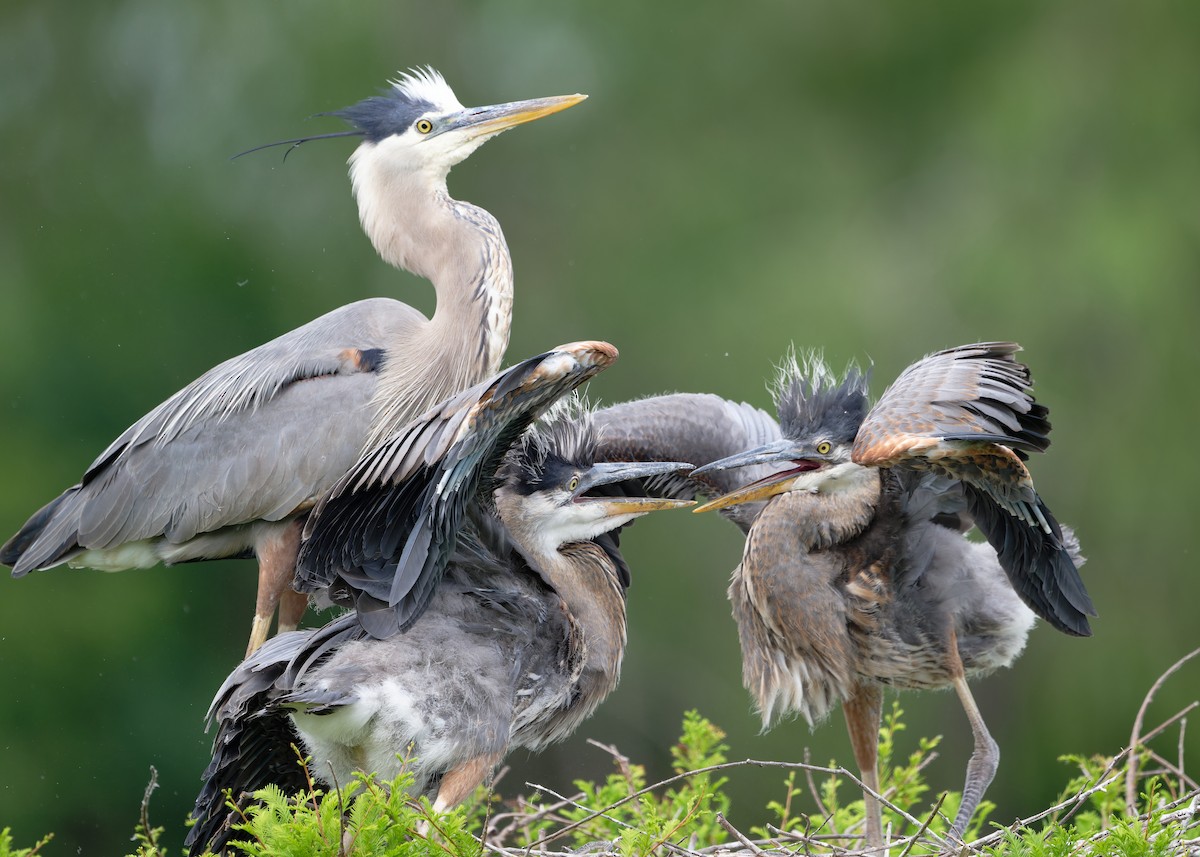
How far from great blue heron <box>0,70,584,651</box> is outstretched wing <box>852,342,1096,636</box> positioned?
1225 mm

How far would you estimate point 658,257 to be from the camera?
813 centimetres

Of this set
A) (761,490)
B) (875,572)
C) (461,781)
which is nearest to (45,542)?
(461,781)

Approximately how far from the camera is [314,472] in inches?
169

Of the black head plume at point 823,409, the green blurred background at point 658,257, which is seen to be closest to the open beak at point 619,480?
the black head plume at point 823,409

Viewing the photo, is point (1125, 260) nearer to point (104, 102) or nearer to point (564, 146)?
point (564, 146)

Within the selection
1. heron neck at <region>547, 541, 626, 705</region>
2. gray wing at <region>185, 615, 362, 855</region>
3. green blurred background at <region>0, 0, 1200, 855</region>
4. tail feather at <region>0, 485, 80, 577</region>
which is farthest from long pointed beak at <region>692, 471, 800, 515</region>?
green blurred background at <region>0, 0, 1200, 855</region>

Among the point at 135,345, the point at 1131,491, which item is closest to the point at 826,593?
the point at 1131,491

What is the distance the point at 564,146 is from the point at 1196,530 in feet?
12.2

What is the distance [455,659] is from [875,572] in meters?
1.15

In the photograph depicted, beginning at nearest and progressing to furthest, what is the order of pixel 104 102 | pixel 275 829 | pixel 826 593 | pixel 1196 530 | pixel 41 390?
pixel 275 829, pixel 826 593, pixel 1196 530, pixel 41 390, pixel 104 102

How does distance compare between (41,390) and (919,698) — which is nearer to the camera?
(919,698)

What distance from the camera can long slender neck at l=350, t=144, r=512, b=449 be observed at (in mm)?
4355

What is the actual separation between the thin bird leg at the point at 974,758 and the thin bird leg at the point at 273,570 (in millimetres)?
1692

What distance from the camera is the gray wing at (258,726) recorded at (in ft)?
11.1
